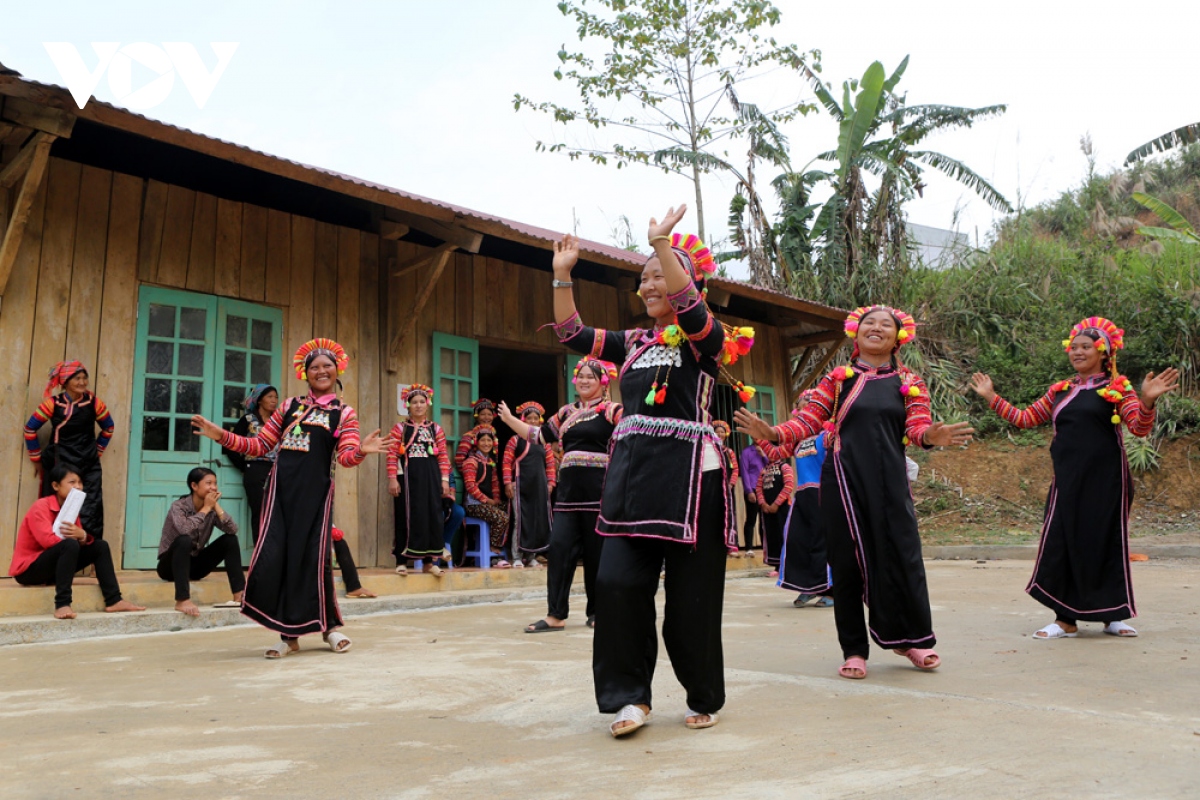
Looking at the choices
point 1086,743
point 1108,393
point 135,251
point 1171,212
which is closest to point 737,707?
point 1086,743

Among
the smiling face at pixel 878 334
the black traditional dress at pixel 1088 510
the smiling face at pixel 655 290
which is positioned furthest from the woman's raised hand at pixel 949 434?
the black traditional dress at pixel 1088 510

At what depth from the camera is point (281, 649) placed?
5125 mm

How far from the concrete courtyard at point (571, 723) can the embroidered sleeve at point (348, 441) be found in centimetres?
104

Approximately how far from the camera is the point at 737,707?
3430 millimetres

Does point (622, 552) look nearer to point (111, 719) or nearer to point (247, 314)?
point (111, 719)

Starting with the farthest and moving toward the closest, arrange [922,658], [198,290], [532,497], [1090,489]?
[532,497]
[198,290]
[1090,489]
[922,658]

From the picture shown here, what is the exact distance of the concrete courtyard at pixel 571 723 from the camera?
8.03 ft

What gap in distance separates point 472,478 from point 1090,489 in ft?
19.3

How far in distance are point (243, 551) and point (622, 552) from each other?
6.04 metres

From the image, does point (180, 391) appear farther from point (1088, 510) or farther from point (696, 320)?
point (1088, 510)

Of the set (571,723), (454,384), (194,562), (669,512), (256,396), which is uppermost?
(454,384)

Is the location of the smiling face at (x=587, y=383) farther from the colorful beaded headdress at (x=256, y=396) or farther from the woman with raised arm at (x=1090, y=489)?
the colorful beaded headdress at (x=256, y=396)

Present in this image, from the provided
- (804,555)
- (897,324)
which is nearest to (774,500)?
(804,555)

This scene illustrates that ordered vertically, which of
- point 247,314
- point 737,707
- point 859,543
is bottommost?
point 737,707
